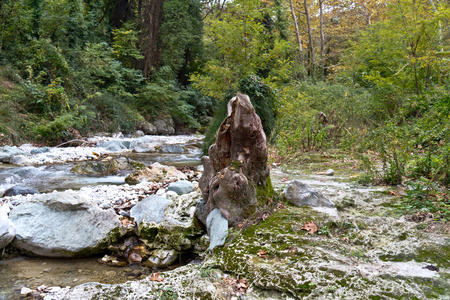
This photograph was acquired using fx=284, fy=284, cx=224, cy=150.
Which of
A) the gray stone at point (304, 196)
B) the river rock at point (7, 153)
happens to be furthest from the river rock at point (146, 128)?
the gray stone at point (304, 196)

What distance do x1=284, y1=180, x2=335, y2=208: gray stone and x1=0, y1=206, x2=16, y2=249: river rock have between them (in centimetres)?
312

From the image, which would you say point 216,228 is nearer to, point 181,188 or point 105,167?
point 181,188

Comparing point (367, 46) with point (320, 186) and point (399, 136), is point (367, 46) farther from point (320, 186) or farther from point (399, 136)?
point (320, 186)

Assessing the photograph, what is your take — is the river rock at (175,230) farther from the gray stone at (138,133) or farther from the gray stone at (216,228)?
the gray stone at (138,133)

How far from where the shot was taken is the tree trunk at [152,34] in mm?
18719

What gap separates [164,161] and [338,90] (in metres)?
6.51

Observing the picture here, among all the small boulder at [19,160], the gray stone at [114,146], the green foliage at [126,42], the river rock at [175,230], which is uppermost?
the green foliage at [126,42]

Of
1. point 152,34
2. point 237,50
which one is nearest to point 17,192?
point 237,50

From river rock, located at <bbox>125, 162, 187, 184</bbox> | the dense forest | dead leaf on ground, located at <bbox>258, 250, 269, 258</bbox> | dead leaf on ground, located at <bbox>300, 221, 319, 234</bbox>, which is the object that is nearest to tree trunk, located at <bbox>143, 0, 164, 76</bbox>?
the dense forest

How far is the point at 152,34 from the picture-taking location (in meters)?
18.9

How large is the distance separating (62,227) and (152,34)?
59.2 ft

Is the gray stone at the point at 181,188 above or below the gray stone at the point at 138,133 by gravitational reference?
below

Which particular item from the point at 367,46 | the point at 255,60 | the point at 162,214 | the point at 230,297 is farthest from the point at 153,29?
the point at 230,297

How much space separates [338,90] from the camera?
992cm
